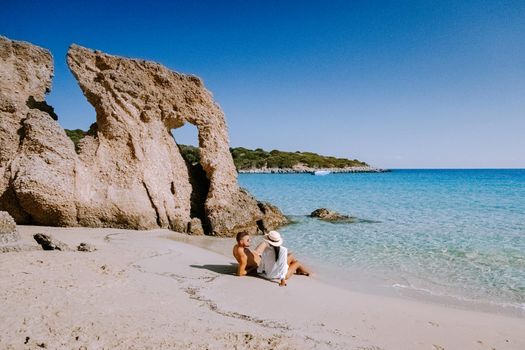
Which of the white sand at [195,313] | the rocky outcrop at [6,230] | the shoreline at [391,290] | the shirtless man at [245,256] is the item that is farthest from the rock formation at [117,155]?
the shirtless man at [245,256]

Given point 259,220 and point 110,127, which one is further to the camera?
point 259,220

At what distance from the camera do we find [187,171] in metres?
13.7

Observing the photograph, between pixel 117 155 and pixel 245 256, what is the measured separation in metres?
6.46

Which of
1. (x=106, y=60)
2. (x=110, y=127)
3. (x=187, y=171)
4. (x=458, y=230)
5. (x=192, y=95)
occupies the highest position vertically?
(x=106, y=60)

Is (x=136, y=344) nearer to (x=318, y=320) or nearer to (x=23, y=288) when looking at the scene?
(x=23, y=288)

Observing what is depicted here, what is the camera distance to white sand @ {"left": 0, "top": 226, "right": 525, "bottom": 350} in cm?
395

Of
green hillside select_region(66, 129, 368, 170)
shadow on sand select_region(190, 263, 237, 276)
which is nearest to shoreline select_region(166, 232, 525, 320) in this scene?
shadow on sand select_region(190, 263, 237, 276)

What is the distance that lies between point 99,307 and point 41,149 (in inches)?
297

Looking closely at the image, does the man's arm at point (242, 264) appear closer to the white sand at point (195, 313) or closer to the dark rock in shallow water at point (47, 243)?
the white sand at point (195, 313)

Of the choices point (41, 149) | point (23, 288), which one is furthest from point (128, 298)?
point (41, 149)

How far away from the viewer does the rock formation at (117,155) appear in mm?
10203

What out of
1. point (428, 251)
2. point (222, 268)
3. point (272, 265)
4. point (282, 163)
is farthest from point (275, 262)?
point (282, 163)

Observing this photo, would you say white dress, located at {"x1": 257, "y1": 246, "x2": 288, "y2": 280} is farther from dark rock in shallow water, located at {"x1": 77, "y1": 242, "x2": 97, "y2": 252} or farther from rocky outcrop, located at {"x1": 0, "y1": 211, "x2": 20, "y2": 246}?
rocky outcrop, located at {"x1": 0, "y1": 211, "x2": 20, "y2": 246}

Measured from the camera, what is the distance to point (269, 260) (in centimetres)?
730
